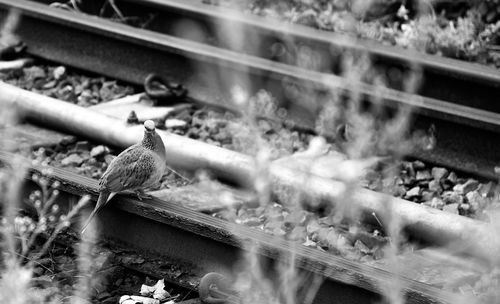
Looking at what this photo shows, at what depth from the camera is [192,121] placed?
6.85 meters

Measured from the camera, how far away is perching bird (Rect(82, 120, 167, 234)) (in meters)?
4.91

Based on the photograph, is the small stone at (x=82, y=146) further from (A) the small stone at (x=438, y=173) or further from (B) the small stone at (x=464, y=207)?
(B) the small stone at (x=464, y=207)

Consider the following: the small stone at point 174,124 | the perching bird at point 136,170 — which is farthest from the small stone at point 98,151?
the perching bird at point 136,170

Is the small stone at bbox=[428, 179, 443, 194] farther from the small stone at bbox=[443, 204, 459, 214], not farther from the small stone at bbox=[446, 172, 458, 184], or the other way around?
the small stone at bbox=[443, 204, 459, 214]

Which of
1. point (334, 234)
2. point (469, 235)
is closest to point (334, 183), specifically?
point (334, 234)

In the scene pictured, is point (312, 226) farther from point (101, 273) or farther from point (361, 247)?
point (101, 273)

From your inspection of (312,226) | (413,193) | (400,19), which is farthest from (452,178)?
(400,19)

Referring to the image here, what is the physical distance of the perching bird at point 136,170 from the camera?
4906mm

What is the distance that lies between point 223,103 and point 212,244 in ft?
8.32

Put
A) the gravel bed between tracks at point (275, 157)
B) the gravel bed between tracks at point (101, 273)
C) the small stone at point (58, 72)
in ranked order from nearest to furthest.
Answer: the gravel bed between tracks at point (101, 273), the gravel bed between tracks at point (275, 157), the small stone at point (58, 72)

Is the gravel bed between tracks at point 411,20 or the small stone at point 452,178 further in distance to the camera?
the gravel bed between tracks at point 411,20

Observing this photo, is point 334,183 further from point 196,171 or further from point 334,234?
point 196,171

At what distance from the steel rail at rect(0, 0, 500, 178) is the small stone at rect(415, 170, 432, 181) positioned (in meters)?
0.14

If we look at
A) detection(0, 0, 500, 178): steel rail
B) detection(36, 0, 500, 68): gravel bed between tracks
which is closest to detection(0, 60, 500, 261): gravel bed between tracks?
detection(0, 0, 500, 178): steel rail
